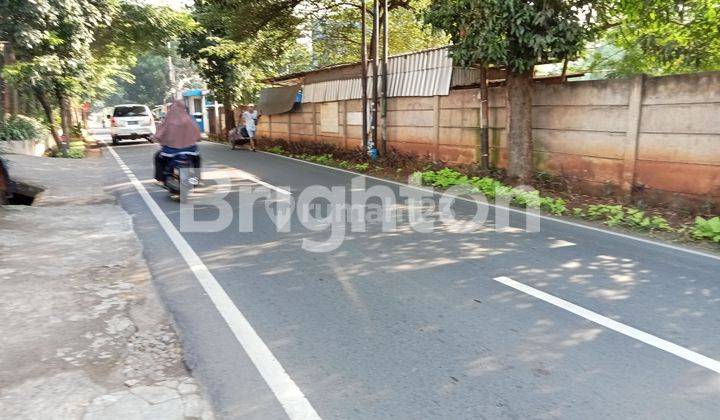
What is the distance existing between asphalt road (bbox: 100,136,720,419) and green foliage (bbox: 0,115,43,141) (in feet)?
43.4

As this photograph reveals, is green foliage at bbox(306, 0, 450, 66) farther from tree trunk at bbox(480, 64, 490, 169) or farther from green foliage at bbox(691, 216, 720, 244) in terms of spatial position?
green foliage at bbox(691, 216, 720, 244)

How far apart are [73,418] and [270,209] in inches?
245

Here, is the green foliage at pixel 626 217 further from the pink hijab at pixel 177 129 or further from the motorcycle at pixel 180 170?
the pink hijab at pixel 177 129

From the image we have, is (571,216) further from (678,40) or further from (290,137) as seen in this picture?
(290,137)

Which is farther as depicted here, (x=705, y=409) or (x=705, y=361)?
(x=705, y=361)

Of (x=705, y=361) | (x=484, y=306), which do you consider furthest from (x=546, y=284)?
(x=705, y=361)

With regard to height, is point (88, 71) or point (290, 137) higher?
point (88, 71)

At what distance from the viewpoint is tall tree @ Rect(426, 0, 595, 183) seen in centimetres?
995

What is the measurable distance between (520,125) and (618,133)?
1884 millimetres

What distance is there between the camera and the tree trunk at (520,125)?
10734 mm

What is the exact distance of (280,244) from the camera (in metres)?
6.80

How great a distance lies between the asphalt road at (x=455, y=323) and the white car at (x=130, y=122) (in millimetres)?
20480

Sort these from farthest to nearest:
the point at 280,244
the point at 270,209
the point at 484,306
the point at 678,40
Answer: the point at 678,40
the point at 270,209
the point at 280,244
the point at 484,306

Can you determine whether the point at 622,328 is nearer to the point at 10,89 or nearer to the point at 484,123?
the point at 484,123
